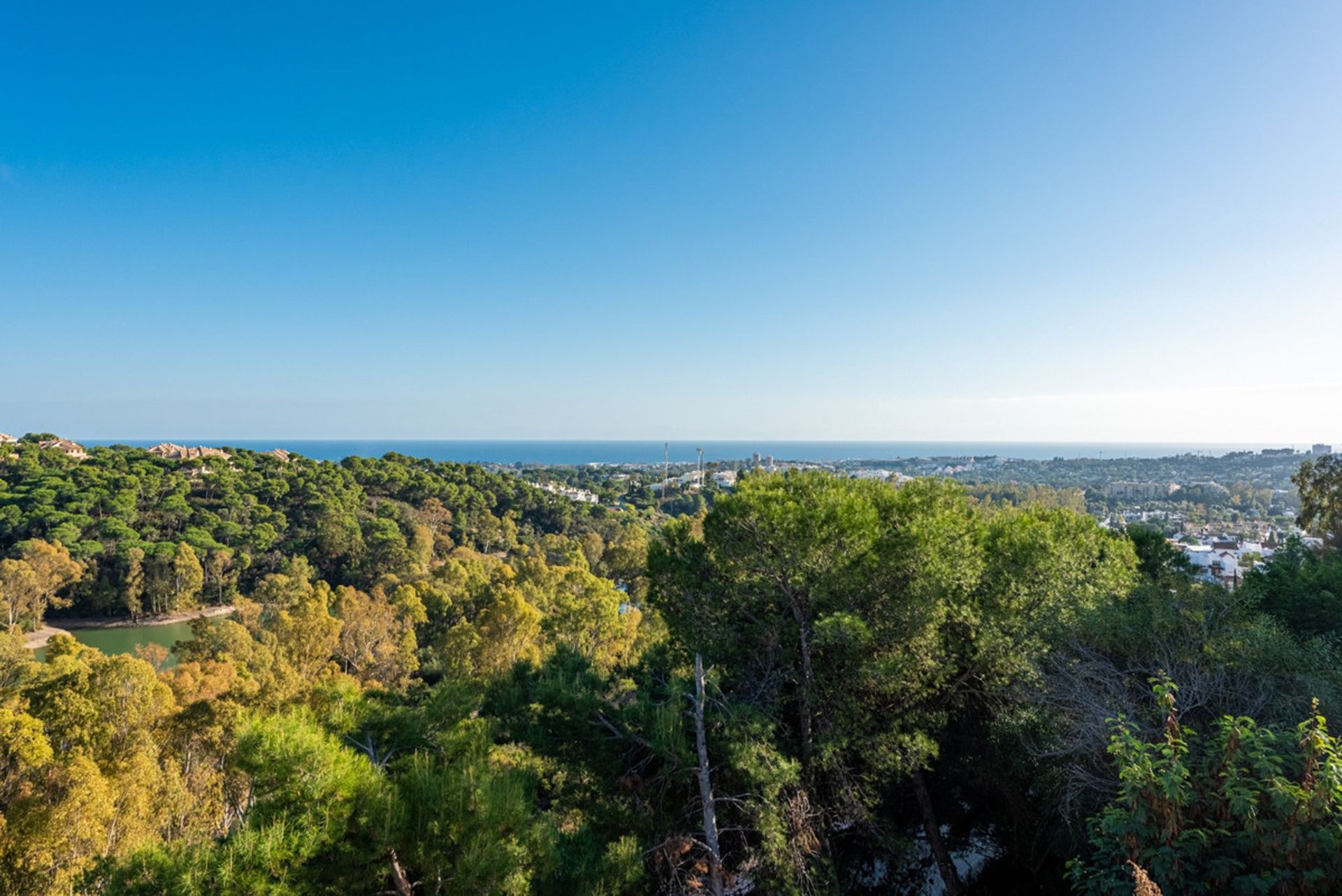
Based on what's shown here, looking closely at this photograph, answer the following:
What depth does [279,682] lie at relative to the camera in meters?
9.54

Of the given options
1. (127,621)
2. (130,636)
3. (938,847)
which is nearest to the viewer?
(938,847)

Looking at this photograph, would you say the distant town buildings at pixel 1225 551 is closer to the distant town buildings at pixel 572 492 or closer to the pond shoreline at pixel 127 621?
the pond shoreline at pixel 127 621

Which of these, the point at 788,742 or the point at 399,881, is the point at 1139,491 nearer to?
the point at 788,742

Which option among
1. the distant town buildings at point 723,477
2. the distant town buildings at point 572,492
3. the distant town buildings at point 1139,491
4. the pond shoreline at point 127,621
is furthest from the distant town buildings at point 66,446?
the distant town buildings at point 1139,491

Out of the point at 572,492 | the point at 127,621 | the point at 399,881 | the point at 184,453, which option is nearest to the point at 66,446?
the point at 184,453

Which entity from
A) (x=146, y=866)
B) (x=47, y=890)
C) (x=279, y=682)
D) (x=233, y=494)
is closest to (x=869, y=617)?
(x=146, y=866)

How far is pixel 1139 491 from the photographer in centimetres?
7212

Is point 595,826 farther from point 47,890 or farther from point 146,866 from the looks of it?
point 47,890

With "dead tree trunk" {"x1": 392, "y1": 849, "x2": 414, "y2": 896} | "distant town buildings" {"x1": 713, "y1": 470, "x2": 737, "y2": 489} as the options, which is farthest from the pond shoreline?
"distant town buildings" {"x1": 713, "y1": 470, "x2": 737, "y2": 489}

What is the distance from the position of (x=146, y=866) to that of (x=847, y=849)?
7.06 m

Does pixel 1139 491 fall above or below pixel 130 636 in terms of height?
above

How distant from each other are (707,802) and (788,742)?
1.84 m

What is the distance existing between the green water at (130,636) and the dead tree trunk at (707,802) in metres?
25.2

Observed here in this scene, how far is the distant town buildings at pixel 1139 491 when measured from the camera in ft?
225
